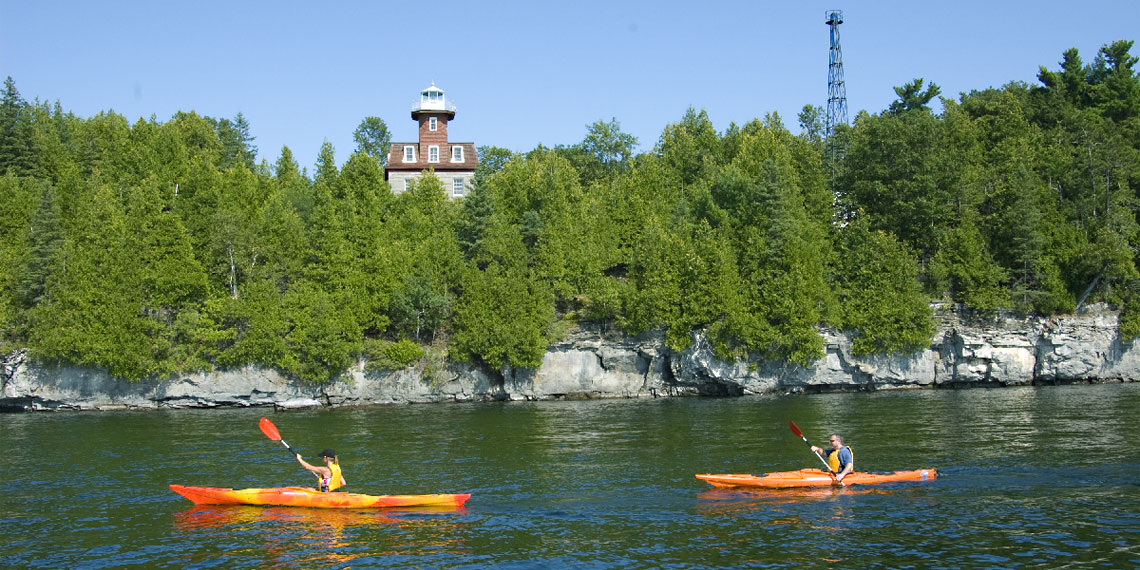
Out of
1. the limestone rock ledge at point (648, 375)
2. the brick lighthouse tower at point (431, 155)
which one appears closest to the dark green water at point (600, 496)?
the limestone rock ledge at point (648, 375)

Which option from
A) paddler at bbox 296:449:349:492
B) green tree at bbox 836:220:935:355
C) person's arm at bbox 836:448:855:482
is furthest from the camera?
green tree at bbox 836:220:935:355

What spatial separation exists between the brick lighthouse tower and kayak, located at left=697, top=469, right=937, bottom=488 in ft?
218

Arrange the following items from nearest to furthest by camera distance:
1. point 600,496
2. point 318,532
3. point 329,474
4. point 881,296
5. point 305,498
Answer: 1. point 318,532
2. point 305,498
3. point 329,474
4. point 600,496
5. point 881,296

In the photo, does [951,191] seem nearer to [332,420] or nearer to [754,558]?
[332,420]

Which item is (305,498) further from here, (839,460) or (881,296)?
(881,296)

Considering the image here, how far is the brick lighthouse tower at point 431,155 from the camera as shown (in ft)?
286

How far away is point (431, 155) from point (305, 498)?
67917 millimetres

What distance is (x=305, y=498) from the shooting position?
23.1 metres

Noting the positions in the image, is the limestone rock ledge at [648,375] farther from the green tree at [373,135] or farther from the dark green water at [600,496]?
the green tree at [373,135]

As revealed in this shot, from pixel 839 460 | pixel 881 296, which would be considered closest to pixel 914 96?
pixel 881 296

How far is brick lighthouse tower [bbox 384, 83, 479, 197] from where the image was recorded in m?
87.1

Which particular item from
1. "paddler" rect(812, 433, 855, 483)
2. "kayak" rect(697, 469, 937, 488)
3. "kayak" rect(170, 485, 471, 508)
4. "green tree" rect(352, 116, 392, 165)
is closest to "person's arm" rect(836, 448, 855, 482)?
"paddler" rect(812, 433, 855, 483)

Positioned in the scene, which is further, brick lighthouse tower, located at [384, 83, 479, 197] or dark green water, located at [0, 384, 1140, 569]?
brick lighthouse tower, located at [384, 83, 479, 197]

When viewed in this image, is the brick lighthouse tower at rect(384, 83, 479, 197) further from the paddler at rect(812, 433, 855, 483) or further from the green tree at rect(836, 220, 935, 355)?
the paddler at rect(812, 433, 855, 483)
